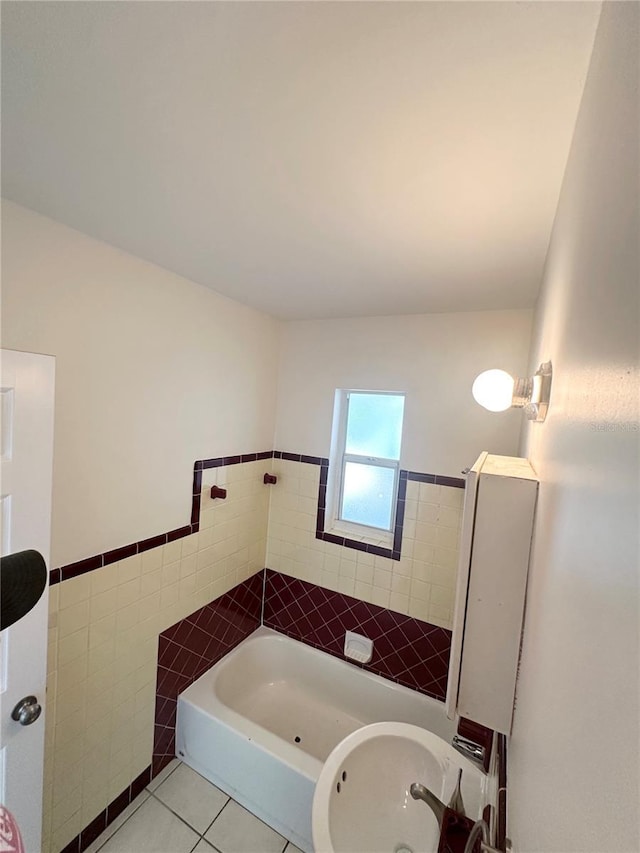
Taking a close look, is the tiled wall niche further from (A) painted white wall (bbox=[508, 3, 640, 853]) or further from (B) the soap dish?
(A) painted white wall (bbox=[508, 3, 640, 853])

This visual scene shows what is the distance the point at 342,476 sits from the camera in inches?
97.2

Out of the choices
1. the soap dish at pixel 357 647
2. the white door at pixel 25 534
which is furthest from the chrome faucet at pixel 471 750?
the white door at pixel 25 534

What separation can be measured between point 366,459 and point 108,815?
7.05ft

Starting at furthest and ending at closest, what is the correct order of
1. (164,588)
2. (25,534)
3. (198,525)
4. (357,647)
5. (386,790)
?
(357,647) → (198,525) → (164,588) → (386,790) → (25,534)

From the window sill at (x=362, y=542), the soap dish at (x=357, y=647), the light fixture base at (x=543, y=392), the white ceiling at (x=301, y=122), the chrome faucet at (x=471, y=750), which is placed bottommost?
the soap dish at (x=357, y=647)

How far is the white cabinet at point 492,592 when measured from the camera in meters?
0.91

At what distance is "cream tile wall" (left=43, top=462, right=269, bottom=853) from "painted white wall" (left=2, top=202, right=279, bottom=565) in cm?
18

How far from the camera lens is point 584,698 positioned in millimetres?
348

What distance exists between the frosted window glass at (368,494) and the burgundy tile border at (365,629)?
1.70ft

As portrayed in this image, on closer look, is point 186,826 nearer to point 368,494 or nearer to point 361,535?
point 361,535

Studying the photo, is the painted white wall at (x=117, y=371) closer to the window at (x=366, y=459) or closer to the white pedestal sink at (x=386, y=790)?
the window at (x=366, y=459)

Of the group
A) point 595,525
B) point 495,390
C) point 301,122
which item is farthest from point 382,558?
point 301,122

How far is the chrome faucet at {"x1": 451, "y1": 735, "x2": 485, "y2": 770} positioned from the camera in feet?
4.57

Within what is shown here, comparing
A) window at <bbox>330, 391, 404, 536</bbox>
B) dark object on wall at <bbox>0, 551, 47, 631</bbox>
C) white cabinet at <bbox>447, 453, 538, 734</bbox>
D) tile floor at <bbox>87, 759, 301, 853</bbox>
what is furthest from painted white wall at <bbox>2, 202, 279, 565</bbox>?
white cabinet at <bbox>447, 453, 538, 734</bbox>
